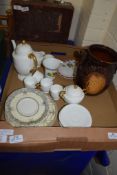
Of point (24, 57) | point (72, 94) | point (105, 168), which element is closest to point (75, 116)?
point (72, 94)

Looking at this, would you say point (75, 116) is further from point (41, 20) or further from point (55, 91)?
point (41, 20)

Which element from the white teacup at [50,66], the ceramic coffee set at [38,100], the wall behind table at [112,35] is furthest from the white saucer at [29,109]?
the wall behind table at [112,35]

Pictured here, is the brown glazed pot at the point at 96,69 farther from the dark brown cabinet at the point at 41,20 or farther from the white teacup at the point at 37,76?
the dark brown cabinet at the point at 41,20

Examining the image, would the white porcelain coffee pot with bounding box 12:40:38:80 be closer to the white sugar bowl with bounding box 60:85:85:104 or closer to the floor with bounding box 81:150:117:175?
the white sugar bowl with bounding box 60:85:85:104

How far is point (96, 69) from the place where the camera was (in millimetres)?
691

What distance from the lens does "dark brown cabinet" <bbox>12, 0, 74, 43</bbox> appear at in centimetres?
96

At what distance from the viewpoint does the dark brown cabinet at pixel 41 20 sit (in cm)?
96

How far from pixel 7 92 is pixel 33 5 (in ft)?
1.62

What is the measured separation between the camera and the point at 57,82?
2.76 feet

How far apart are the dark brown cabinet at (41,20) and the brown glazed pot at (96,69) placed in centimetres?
38

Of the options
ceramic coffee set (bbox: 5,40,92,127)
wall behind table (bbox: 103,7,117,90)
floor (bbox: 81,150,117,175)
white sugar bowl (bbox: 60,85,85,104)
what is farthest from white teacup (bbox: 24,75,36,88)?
floor (bbox: 81,150,117,175)

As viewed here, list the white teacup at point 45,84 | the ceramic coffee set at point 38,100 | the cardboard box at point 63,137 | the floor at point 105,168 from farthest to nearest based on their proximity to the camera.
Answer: the floor at point 105,168 → the white teacup at point 45,84 → the ceramic coffee set at point 38,100 → the cardboard box at point 63,137

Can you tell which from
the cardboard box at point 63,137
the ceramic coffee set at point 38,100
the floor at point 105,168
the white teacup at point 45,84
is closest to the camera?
the cardboard box at point 63,137

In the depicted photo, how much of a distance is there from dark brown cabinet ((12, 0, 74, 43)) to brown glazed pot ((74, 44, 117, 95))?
38cm
